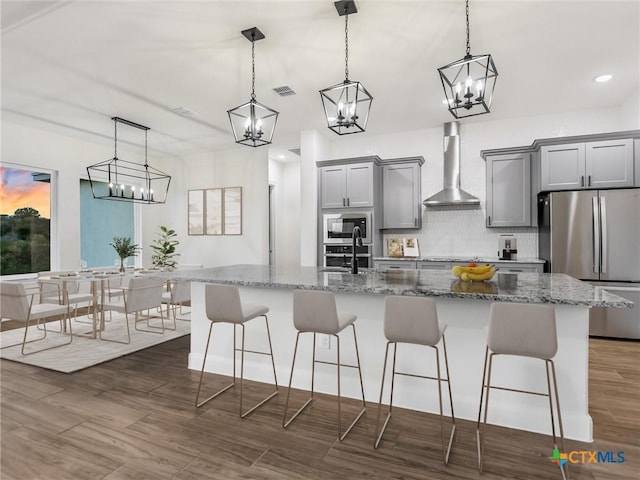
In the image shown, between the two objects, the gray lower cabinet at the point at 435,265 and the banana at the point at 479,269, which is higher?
the banana at the point at 479,269

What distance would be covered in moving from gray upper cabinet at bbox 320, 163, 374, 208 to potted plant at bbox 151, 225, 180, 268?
333 cm

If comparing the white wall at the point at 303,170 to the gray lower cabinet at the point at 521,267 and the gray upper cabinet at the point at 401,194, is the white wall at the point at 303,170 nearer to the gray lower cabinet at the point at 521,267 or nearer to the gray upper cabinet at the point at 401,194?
the gray upper cabinet at the point at 401,194

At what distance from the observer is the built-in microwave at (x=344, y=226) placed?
5480mm

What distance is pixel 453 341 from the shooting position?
2.52 meters

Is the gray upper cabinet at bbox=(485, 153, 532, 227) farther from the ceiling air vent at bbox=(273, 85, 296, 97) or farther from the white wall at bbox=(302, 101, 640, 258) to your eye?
the ceiling air vent at bbox=(273, 85, 296, 97)

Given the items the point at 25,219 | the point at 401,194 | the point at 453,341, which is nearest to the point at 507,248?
the point at 401,194

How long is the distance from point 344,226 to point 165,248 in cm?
378

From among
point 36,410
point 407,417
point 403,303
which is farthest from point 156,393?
point 403,303

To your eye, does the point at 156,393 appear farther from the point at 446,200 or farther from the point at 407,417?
the point at 446,200

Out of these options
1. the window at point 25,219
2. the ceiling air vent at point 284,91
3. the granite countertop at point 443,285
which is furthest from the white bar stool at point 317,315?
the window at point 25,219

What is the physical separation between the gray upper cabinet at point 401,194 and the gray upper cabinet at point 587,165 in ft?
5.44

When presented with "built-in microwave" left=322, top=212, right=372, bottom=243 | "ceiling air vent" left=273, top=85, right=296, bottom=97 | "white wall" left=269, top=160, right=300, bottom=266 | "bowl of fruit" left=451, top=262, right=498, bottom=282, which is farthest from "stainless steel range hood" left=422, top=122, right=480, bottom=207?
"white wall" left=269, top=160, right=300, bottom=266

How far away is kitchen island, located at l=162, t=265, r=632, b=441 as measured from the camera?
87.4 inches

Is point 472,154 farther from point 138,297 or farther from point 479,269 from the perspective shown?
point 138,297
